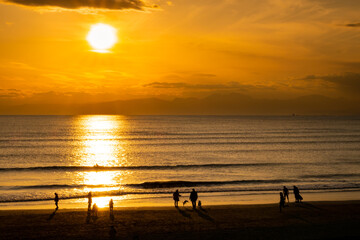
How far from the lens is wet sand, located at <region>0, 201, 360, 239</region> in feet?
64.4

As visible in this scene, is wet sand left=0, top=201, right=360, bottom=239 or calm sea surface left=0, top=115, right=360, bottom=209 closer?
wet sand left=0, top=201, right=360, bottom=239

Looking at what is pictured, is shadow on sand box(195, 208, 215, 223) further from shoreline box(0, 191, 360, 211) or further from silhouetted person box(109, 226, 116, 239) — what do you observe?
silhouetted person box(109, 226, 116, 239)

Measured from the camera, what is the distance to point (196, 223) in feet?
72.3

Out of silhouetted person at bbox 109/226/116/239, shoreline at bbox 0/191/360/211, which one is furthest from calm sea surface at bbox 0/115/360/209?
silhouetted person at bbox 109/226/116/239

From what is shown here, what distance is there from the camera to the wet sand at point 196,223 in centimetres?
1964

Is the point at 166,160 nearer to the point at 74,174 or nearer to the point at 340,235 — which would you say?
the point at 74,174

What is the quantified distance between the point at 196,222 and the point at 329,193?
722 inches

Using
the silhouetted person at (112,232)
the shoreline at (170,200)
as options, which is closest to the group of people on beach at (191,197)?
the shoreline at (170,200)

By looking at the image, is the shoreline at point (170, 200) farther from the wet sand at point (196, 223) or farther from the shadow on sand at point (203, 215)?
the shadow on sand at point (203, 215)

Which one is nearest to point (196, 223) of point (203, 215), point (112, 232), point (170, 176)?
point (203, 215)

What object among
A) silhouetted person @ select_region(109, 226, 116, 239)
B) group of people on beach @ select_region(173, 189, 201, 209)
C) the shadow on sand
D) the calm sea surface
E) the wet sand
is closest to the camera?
silhouetted person @ select_region(109, 226, 116, 239)

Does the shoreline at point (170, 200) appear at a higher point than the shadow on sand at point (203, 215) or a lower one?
higher

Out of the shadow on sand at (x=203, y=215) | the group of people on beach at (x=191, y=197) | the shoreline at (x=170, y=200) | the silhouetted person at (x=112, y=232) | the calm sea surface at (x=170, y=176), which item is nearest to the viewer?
the silhouetted person at (x=112, y=232)

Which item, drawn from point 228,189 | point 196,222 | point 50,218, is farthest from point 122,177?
point 196,222
